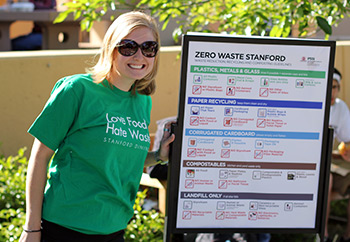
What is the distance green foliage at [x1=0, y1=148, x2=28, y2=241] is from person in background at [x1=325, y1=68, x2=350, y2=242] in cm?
271

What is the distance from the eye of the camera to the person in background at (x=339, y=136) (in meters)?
5.29

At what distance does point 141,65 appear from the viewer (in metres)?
2.50

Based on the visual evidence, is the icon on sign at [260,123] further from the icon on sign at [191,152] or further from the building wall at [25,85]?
the building wall at [25,85]

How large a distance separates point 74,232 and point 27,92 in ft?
10.8

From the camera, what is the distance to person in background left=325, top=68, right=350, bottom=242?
5289 millimetres

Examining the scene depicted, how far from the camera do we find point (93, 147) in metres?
2.35

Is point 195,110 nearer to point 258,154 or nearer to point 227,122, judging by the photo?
point 227,122

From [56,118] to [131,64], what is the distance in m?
0.40

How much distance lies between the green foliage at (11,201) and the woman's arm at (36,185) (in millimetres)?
1167

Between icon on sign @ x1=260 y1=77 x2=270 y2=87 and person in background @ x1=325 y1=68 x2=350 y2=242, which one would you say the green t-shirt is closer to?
icon on sign @ x1=260 y1=77 x2=270 y2=87

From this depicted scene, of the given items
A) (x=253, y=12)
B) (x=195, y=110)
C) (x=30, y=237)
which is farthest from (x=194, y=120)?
(x=253, y=12)

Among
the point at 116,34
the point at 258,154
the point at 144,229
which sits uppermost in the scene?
the point at 116,34

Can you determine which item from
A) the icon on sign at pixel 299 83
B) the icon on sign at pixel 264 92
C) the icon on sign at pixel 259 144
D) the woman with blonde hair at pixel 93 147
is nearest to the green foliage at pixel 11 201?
the woman with blonde hair at pixel 93 147

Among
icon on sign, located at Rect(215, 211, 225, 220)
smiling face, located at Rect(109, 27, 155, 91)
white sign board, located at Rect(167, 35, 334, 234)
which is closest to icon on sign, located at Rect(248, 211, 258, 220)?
white sign board, located at Rect(167, 35, 334, 234)
